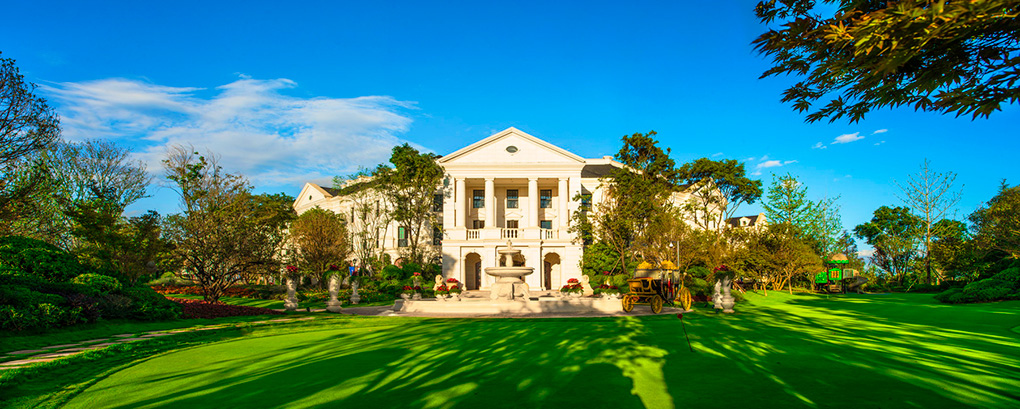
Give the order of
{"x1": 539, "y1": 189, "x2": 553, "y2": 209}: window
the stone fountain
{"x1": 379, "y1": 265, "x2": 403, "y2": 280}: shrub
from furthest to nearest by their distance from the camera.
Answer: {"x1": 539, "y1": 189, "x2": 553, "y2": 209}: window < {"x1": 379, "y1": 265, "x2": 403, "y2": 280}: shrub < the stone fountain

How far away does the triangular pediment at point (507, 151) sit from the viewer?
39.1 metres

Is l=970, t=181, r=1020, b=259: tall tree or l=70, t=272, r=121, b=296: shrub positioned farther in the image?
l=970, t=181, r=1020, b=259: tall tree

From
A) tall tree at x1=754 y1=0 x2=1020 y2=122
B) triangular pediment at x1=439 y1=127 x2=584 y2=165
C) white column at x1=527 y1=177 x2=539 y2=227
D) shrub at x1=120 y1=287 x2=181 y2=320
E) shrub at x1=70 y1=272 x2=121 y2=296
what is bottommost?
shrub at x1=120 y1=287 x2=181 y2=320

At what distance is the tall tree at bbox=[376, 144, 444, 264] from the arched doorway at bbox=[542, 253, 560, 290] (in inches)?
406

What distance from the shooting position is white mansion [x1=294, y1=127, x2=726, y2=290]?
36.8m

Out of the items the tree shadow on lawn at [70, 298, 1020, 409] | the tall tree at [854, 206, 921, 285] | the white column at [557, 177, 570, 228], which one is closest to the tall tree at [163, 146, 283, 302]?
the tree shadow on lawn at [70, 298, 1020, 409]

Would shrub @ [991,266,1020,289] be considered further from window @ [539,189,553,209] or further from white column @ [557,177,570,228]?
window @ [539,189,553,209]

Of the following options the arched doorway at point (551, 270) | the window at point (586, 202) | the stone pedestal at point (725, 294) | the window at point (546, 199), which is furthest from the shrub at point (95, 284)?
the window at point (546, 199)

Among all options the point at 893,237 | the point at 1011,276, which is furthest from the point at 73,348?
the point at 893,237

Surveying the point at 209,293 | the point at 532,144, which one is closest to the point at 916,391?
the point at 209,293

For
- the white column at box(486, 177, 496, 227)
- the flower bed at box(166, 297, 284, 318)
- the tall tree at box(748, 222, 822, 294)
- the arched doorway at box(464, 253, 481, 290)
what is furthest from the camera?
the arched doorway at box(464, 253, 481, 290)

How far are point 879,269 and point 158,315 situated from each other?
6426 cm

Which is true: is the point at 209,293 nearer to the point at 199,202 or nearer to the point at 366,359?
the point at 199,202

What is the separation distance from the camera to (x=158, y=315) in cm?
1488
